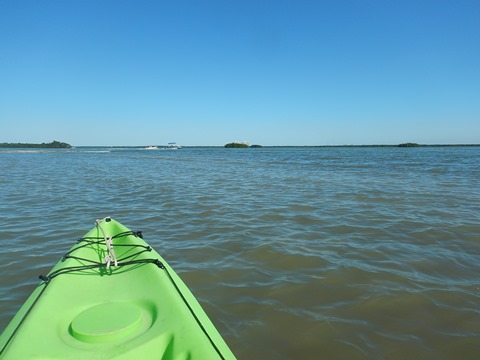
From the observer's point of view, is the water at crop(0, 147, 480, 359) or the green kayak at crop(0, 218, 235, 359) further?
the water at crop(0, 147, 480, 359)

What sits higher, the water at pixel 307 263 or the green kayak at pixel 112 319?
the green kayak at pixel 112 319

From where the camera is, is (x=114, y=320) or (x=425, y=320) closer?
(x=114, y=320)

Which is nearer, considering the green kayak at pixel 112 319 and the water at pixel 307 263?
the green kayak at pixel 112 319

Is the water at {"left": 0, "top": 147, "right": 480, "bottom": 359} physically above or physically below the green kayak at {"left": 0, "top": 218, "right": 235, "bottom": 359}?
below

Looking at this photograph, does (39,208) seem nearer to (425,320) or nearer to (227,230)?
(227,230)

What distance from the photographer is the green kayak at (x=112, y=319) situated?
2.37 metres

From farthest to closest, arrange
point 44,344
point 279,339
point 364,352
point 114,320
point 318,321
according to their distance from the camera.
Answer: point 318,321 → point 279,339 → point 364,352 → point 114,320 → point 44,344

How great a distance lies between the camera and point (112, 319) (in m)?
2.72

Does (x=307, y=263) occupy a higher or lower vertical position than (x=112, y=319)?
lower

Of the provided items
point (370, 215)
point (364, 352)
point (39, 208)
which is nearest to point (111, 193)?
point (39, 208)

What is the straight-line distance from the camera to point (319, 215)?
871cm

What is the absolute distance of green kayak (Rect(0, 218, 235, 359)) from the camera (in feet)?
7.79

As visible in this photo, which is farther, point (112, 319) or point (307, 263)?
point (307, 263)

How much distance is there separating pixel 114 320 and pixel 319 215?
6.93 m
